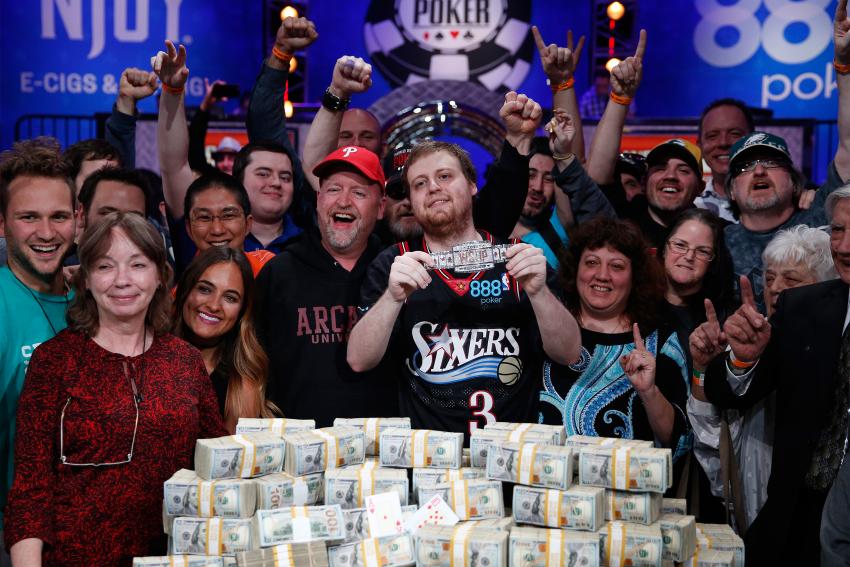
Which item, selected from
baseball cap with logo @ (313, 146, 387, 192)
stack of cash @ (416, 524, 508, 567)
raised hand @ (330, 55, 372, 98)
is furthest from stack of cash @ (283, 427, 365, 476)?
raised hand @ (330, 55, 372, 98)

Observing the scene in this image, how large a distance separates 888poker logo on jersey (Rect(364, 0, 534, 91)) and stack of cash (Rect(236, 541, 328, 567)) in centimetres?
824

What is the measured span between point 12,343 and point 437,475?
1.46m

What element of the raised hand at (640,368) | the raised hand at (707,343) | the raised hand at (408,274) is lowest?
the raised hand at (640,368)

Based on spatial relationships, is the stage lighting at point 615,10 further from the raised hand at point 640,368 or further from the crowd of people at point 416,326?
the raised hand at point 640,368

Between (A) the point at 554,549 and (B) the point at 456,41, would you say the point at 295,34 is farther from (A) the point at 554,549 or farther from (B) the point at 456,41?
(B) the point at 456,41

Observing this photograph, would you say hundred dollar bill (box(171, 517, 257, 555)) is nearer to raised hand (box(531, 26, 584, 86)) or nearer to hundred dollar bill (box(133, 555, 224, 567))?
hundred dollar bill (box(133, 555, 224, 567))

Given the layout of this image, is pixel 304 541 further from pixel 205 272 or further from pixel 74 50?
pixel 74 50

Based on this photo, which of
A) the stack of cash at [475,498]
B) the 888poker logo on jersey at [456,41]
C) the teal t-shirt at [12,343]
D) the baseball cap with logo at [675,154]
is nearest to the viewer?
the stack of cash at [475,498]

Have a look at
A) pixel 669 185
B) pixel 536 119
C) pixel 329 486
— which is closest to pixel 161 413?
pixel 329 486

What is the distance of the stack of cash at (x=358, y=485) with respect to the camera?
2.99 metres

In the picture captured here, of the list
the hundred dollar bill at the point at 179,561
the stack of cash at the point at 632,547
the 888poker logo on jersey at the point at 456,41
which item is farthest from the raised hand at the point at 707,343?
the 888poker logo on jersey at the point at 456,41

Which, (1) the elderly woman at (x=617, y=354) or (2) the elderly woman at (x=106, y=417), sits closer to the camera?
(2) the elderly woman at (x=106, y=417)

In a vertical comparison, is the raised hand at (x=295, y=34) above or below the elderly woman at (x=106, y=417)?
above

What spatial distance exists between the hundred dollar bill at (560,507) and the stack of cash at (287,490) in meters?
0.62
